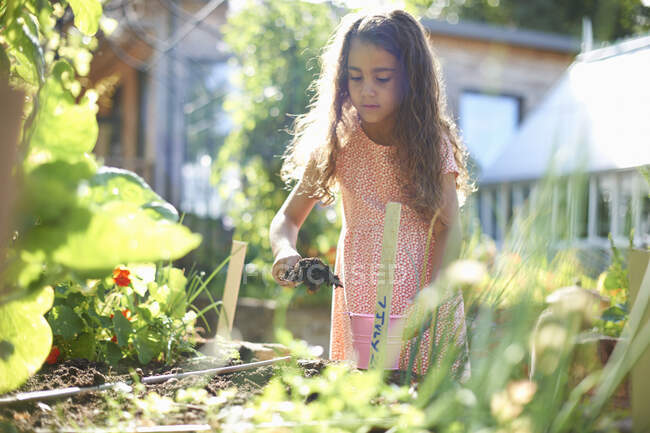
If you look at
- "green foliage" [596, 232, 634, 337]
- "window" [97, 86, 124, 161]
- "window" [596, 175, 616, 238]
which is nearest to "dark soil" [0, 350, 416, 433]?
"green foliage" [596, 232, 634, 337]

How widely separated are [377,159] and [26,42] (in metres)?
0.87

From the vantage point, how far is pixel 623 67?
16.4ft

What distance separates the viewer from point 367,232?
4.96 ft

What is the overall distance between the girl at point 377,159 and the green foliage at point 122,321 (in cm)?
34

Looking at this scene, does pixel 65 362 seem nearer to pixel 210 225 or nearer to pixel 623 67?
pixel 210 225

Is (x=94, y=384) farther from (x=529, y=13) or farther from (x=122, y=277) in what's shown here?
(x=529, y=13)

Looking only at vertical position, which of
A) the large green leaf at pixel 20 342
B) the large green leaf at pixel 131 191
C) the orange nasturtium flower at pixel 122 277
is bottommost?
the large green leaf at pixel 20 342

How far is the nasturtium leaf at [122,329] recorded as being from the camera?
4.42 feet

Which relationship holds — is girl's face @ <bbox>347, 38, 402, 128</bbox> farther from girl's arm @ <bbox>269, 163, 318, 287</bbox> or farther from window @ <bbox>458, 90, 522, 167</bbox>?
window @ <bbox>458, 90, 522, 167</bbox>

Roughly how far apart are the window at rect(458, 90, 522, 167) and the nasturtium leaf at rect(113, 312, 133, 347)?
25.4 ft

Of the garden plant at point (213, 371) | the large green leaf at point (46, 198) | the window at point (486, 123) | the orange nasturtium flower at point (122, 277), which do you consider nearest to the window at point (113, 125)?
the window at point (486, 123)

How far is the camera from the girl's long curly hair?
4.74ft

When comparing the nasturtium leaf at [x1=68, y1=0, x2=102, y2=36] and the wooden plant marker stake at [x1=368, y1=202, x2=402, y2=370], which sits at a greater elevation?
the nasturtium leaf at [x1=68, y1=0, x2=102, y2=36]

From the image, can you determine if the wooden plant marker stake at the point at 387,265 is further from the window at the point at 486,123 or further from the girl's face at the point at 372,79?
the window at the point at 486,123
